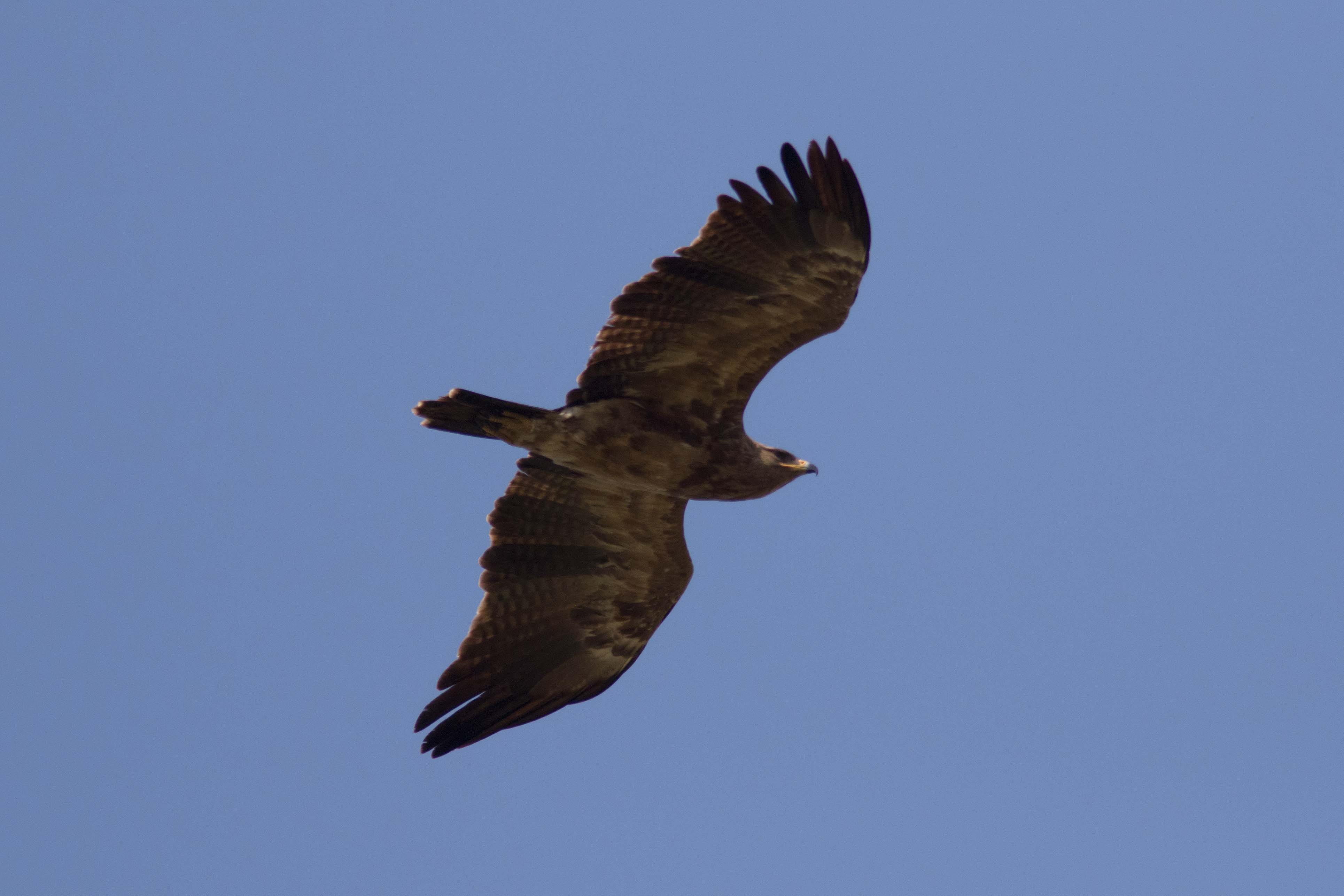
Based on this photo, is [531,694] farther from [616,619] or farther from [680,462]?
[680,462]

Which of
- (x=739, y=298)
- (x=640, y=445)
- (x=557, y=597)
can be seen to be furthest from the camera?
(x=557, y=597)

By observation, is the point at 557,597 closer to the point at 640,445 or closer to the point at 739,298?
the point at 640,445

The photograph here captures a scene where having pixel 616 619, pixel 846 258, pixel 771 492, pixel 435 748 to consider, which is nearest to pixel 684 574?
pixel 616 619

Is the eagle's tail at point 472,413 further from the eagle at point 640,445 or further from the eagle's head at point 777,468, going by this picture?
the eagle's head at point 777,468

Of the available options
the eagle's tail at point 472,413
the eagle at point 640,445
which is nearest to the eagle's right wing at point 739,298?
the eagle at point 640,445

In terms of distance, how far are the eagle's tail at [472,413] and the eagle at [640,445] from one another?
1 cm

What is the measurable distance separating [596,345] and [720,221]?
52.4 inches

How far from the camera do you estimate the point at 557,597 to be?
11.1 m

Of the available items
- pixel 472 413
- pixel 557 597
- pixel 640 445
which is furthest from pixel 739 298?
pixel 557 597

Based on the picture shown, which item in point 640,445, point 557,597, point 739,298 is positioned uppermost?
point 739,298

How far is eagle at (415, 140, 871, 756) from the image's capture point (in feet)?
29.7

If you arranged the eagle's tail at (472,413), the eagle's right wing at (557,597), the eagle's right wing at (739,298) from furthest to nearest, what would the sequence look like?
1. the eagle's right wing at (557,597)
2. the eagle's tail at (472,413)
3. the eagle's right wing at (739,298)

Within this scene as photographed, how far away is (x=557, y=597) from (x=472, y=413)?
7.31ft

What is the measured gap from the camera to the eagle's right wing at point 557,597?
10.7 meters
